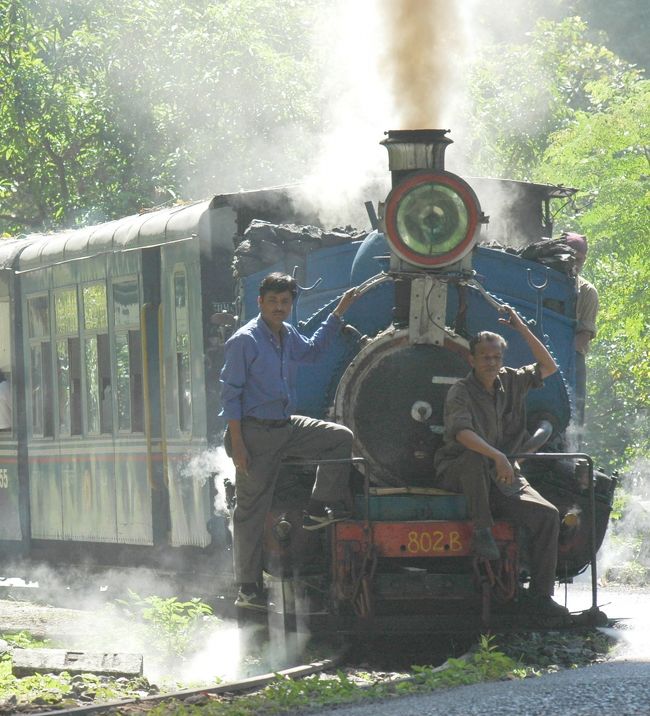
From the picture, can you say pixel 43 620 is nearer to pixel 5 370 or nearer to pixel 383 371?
pixel 5 370

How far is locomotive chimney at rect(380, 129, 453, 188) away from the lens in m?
7.96

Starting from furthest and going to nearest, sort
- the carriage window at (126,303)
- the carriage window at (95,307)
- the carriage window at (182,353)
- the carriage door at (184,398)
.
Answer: the carriage window at (95,307) < the carriage window at (126,303) < the carriage window at (182,353) < the carriage door at (184,398)

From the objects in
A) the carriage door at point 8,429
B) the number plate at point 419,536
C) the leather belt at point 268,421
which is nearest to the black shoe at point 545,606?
the number plate at point 419,536

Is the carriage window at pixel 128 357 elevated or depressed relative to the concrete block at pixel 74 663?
elevated

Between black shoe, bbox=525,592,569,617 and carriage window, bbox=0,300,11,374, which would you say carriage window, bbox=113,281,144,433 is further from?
black shoe, bbox=525,592,569,617

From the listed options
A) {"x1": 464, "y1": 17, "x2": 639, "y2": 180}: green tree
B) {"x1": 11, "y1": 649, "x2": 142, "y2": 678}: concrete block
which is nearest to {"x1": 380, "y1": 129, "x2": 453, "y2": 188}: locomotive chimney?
{"x1": 11, "y1": 649, "x2": 142, "y2": 678}: concrete block

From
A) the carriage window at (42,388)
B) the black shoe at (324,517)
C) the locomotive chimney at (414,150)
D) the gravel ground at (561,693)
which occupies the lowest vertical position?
the gravel ground at (561,693)

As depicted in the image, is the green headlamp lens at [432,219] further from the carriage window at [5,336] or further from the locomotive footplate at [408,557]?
the carriage window at [5,336]

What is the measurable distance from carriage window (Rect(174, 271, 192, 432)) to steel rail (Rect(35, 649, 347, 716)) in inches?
118

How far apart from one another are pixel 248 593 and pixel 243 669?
1.63ft

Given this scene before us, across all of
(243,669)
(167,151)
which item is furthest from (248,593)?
(167,151)

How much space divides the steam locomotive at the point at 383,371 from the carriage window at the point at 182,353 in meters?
0.02

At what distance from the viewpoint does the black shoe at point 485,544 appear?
7762 mm

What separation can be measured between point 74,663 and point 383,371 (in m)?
2.27
